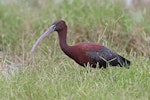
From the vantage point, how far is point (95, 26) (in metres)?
9.70

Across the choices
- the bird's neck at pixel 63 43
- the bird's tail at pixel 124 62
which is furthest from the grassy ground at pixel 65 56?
the bird's neck at pixel 63 43

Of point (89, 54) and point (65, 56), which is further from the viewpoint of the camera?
point (65, 56)

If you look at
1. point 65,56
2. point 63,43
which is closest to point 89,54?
point 63,43

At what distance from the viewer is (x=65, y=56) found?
812 cm

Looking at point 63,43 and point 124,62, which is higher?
point 63,43

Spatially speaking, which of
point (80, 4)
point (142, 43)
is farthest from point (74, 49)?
point (80, 4)

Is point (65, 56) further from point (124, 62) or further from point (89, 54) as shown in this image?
point (124, 62)

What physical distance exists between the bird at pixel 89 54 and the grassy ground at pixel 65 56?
110 mm

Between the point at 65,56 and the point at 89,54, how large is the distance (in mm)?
761

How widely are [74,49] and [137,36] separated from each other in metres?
2.36

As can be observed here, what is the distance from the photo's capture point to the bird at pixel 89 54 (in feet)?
24.2

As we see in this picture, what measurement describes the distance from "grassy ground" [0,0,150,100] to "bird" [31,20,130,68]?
0.11 metres

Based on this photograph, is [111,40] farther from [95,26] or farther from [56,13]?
[56,13]

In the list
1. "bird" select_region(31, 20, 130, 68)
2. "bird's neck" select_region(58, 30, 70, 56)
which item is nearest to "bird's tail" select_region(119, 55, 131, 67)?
"bird" select_region(31, 20, 130, 68)
